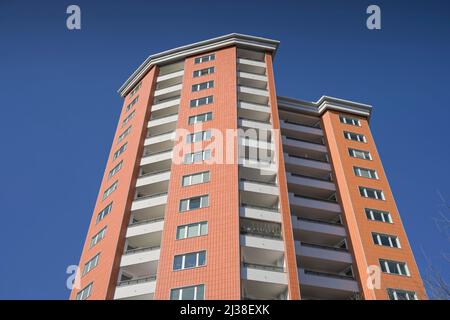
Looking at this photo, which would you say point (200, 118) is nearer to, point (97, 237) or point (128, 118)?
point (128, 118)

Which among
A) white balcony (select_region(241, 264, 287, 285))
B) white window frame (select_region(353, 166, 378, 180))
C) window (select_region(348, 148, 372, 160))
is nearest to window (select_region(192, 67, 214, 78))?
window (select_region(348, 148, 372, 160))

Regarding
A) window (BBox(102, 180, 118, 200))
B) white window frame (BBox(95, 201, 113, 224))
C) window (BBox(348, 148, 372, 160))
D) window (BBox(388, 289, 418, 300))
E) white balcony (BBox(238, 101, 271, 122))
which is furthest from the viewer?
window (BBox(348, 148, 372, 160))

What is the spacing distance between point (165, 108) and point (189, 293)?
24.7m

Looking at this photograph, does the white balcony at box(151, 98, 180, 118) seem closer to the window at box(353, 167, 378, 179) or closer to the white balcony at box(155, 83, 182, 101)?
the white balcony at box(155, 83, 182, 101)

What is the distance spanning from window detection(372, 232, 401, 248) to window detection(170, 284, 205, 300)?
18586 millimetres

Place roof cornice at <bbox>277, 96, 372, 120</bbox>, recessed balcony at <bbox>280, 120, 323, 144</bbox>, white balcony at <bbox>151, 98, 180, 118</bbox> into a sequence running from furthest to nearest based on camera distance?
roof cornice at <bbox>277, 96, 372, 120</bbox> < recessed balcony at <bbox>280, 120, 323, 144</bbox> < white balcony at <bbox>151, 98, 180, 118</bbox>

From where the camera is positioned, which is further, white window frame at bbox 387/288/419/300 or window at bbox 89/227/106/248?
window at bbox 89/227/106/248

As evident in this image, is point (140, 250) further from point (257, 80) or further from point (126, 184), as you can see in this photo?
point (257, 80)

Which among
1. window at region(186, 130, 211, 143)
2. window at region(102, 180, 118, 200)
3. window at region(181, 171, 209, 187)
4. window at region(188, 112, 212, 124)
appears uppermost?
window at region(188, 112, 212, 124)

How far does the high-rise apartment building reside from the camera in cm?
3191

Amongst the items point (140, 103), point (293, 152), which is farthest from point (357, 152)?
point (140, 103)

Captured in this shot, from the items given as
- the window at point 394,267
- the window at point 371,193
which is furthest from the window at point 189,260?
the window at point 371,193

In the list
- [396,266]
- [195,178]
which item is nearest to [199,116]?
[195,178]
